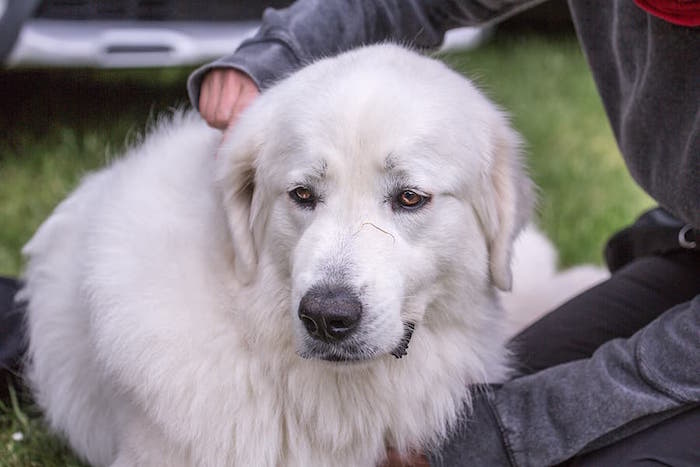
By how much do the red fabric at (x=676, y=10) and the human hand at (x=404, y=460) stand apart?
3.91 feet

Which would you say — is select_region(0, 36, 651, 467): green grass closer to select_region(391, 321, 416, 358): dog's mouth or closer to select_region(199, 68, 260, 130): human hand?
select_region(199, 68, 260, 130): human hand

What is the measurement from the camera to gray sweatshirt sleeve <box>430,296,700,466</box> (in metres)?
2.20

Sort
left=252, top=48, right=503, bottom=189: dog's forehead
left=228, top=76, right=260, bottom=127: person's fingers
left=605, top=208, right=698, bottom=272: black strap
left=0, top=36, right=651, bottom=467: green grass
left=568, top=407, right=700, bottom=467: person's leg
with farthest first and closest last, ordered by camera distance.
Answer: left=0, top=36, right=651, bottom=467: green grass, left=605, top=208, right=698, bottom=272: black strap, left=228, top=76, right=260, bottom=127: person's fingers, left=568, top=407, right=700, bottom=467: person's leg, left=252, top=48, right=503, bottom=189: dog's forehead

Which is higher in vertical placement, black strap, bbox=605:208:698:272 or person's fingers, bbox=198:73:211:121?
person's fingers, bbox=198:73:211:121

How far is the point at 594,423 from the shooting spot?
2248 mm

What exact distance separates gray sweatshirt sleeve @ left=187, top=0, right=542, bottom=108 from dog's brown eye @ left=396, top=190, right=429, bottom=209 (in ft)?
1.90

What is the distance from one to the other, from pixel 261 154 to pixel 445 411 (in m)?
0.78

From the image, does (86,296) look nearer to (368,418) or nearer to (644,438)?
(368,418)

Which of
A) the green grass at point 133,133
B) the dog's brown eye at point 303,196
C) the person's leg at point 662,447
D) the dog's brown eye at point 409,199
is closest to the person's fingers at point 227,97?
the dog's brown eye at point 303,196

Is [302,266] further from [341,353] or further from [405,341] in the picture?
[405,341]

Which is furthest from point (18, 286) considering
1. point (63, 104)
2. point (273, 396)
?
point (63, 104)

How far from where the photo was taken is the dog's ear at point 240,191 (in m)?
2.25

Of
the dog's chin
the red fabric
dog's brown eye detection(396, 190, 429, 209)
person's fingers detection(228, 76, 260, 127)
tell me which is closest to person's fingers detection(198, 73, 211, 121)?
person's fingers detection(228, 76, 260, 127)

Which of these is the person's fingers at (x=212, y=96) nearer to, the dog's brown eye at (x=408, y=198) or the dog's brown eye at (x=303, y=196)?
the dog's brown eye at (x=303, y=196)
